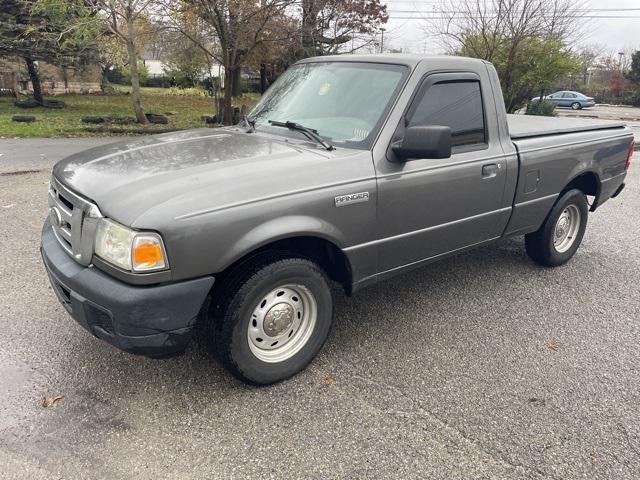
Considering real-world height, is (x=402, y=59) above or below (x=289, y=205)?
above

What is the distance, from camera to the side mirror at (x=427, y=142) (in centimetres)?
293

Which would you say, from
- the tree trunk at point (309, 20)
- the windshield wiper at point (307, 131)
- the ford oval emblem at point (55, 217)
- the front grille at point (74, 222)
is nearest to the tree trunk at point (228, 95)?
the tree trunk at point (309, 20)

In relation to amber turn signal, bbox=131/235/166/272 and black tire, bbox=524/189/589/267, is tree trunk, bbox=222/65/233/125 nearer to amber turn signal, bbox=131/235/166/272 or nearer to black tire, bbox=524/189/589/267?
black tire, bbox=524/189/589/267

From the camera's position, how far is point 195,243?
96.0 inches

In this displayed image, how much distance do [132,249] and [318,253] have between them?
1.19 metres

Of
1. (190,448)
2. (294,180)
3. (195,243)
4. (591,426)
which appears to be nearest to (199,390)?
(190,448)

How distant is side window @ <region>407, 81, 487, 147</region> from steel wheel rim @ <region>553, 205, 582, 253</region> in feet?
5.45

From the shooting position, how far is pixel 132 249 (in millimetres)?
2355

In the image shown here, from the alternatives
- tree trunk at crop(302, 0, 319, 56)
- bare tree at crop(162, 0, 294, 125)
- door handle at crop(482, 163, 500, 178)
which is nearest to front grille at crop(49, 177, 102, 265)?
door handle at crop(482, 163, 500, 178)

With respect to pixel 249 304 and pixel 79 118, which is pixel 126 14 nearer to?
pixel 79 118

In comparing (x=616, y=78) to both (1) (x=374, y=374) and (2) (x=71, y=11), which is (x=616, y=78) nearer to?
(2) (x=71, y=11)

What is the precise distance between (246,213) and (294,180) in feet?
1.23

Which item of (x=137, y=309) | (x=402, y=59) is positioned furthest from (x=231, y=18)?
(x=137, y=309)

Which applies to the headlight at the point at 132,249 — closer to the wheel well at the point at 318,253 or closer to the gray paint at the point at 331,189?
the gray paint at the point at 331,189
